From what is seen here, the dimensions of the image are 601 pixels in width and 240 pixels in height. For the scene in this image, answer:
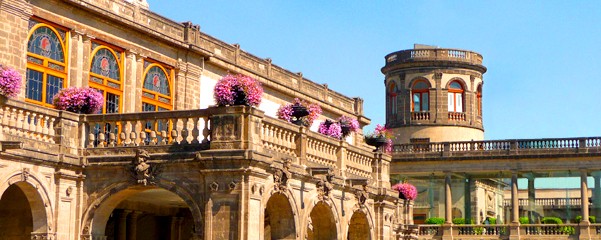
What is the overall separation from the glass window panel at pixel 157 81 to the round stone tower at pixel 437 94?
35.6 m

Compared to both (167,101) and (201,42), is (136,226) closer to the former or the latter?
(167,101)

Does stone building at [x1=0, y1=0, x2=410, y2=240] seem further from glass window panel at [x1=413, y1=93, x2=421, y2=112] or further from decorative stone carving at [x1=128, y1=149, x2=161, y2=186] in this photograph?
glass window panel at [x1=413, y1=93, x2=421, y2=112]

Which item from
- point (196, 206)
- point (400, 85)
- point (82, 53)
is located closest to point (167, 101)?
point (82, 53)

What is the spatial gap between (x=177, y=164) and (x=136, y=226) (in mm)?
6399

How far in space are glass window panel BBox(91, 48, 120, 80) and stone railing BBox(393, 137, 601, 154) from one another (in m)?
32.1

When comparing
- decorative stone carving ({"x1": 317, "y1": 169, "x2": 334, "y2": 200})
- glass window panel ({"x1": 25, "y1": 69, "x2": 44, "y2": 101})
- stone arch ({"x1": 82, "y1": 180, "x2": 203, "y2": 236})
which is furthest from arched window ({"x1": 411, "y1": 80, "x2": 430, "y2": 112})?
stone arch ({"x1": 82, "y1": 180, "x2": 203, "y2": 236})

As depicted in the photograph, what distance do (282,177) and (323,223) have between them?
3779 millimetres

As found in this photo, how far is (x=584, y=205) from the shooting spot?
53406mm

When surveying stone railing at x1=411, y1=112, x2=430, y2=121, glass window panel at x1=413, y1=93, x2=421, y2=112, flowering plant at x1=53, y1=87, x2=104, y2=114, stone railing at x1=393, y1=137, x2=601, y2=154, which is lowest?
flowering plant at x1=53, y1=87, x2=104, y2=114

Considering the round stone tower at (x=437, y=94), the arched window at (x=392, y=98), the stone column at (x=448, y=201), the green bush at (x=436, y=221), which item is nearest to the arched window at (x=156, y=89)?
the green bush at (x=436, y=221)

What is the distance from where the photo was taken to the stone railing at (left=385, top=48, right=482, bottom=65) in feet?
209

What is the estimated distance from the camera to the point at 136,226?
26.2 metres

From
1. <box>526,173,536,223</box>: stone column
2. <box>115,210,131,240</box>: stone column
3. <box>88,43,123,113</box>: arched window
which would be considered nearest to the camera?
<box>115,210,131,240</box>: stone column

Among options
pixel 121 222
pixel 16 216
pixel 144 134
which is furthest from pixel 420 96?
pixel 16 216
